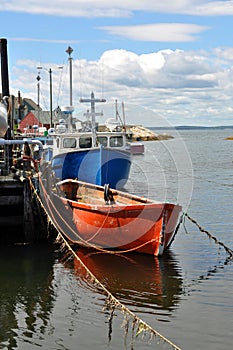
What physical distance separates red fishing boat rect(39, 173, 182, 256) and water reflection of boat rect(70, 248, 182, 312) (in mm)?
343

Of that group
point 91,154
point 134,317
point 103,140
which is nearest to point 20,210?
point 91,154

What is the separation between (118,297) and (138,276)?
1616 mm

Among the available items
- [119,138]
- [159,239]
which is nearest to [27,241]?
[159,239]

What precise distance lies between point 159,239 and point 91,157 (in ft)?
24.8

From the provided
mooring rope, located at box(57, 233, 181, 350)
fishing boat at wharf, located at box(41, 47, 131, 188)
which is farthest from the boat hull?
mooring rope, located at box(57, 233, 181, 350)

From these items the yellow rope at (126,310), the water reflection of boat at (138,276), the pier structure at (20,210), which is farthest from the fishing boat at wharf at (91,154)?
the water reflection of boat at (138,276)

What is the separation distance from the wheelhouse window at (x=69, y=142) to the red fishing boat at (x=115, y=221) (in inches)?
201

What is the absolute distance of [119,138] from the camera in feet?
79.6

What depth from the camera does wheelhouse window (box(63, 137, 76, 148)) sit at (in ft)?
77.3

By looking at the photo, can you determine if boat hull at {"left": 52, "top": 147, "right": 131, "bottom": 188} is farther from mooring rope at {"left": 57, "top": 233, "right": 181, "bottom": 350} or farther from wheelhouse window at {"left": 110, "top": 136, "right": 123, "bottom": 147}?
mooring rope at {"left": 57, "top": 233, "right": 181, "bottom": 350}

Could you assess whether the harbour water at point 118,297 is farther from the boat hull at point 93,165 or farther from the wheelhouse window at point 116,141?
the wheelhouse window at point 116,141

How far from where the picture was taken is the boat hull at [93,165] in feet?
71.9

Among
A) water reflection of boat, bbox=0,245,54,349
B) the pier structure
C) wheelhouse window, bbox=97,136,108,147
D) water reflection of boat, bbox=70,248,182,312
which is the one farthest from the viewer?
wheelhouse window, bbox=97,136,108,147

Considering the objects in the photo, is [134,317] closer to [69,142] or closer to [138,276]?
[138,276]
